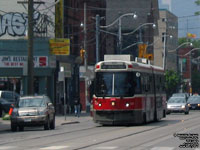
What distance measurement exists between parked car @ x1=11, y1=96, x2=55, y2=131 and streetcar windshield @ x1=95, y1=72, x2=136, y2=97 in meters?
2.77

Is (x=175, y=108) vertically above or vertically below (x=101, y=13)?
below

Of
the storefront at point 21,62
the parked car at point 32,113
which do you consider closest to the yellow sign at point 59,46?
the storefront at point 21,62

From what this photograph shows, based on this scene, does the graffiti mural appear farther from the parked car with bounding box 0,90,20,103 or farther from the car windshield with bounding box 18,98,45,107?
the car windshield with bounding box 18,98,45,107

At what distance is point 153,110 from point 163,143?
50.4ft

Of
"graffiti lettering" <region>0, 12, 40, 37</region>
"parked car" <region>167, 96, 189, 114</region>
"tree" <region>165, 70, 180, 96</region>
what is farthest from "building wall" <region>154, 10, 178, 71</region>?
"graffiti lettering" <region>0, 12, 40, 37</region>

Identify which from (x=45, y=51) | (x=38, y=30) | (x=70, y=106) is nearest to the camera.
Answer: (x=45, y=51)

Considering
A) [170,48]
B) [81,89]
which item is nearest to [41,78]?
[81,89]

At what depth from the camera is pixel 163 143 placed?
19938 millimetres

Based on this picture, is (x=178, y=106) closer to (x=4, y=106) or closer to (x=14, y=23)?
(x=4, y=106)

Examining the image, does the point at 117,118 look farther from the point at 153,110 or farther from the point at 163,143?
the point at 163,143

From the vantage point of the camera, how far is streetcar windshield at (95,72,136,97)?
100 ft

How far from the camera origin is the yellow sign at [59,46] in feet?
159

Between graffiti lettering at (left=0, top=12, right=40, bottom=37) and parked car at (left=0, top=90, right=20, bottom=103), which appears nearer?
parked car at (left=0, top=90, right=20, bottom=103)

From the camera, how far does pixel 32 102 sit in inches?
1216
